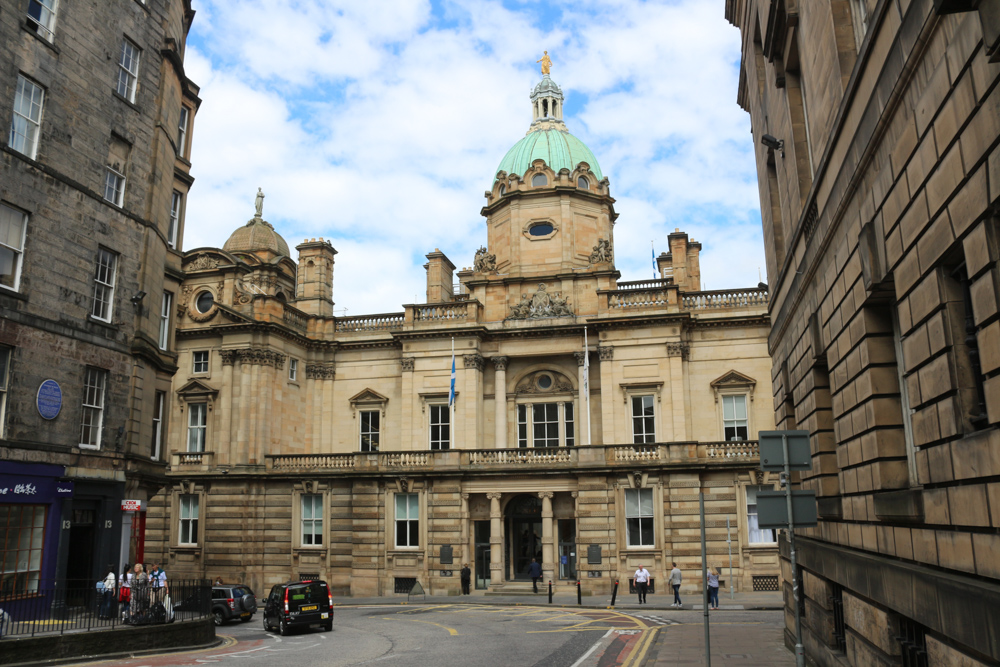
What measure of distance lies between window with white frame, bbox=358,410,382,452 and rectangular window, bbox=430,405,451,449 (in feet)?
13.2

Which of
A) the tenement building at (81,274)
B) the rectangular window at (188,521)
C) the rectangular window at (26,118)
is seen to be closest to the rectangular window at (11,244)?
the tenement building at (81,274)

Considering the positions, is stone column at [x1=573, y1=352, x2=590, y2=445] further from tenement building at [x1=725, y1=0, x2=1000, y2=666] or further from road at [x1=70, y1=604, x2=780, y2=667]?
tenement building at [x1=725, y1=0, x2=1000, y2=666]

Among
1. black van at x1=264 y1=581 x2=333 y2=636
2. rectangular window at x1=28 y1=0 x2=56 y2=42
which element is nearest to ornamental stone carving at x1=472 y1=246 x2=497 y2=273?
black van at x1=264 y1=581 x2=333 y2=636

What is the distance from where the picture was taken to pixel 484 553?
132 feet

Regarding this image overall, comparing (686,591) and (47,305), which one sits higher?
(47,305)

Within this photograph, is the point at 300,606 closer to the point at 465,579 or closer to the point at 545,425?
the point at 465,579

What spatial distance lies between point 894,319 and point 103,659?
18.8m

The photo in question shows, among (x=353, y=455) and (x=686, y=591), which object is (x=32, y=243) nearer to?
(x=353, y=455)

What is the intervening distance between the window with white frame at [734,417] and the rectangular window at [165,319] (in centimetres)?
2702

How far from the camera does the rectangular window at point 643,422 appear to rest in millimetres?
40844

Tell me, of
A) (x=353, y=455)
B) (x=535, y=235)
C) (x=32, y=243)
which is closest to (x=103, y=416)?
(x=32, y=243)

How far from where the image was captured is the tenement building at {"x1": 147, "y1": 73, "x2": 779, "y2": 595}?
3784 centimetres

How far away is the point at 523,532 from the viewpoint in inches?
1631

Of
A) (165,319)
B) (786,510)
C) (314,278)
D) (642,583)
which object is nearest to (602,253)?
(314,278)
